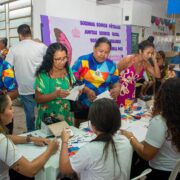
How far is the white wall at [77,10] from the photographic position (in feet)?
13.9

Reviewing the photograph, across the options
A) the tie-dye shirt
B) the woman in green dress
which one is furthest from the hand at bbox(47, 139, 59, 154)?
the tie-dye shirt

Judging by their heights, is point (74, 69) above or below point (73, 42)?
below

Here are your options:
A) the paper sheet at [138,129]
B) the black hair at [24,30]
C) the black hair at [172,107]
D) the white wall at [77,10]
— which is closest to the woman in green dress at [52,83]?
the paper sheet at [138,129]

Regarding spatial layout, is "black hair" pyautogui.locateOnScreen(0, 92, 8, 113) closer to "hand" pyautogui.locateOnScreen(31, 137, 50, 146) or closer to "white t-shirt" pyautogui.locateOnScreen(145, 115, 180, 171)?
"hand" pyautogui.locateOnScreen(31, 137, 50, 146)

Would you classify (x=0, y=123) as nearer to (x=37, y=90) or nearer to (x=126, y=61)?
(x=37, y=90)

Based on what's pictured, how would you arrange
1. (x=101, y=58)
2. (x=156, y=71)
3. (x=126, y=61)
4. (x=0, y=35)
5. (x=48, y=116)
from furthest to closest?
(x=0, y=35), (x=156, y=71), (x=126, y=61), (x=101, y=58), (x=48, y=116)

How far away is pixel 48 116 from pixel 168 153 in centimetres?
98

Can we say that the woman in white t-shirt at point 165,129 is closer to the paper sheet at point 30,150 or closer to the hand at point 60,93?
the paper sheet at point 30,150

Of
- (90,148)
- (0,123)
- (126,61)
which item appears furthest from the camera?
(126,61)

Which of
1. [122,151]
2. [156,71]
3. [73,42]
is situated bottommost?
[122,151]

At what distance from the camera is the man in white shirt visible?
11.7 ft

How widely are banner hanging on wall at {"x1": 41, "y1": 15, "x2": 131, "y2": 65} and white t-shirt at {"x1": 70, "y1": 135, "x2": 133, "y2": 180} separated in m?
3.16

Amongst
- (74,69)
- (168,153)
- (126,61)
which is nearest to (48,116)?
(74,69)

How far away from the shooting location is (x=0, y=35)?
21.1ft
